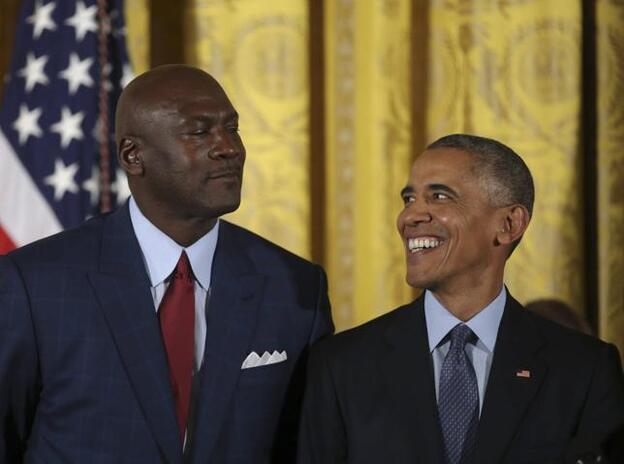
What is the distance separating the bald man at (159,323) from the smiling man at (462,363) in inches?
5.0

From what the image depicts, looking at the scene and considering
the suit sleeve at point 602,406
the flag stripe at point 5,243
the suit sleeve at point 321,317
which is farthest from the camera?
the flag stripe at point 5,243

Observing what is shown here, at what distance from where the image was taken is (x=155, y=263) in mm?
1959

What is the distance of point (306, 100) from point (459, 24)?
1.64ft

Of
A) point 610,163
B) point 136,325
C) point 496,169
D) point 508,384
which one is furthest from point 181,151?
point 610,163

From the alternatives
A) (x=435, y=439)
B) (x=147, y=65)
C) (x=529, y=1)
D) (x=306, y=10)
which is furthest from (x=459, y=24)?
(x=435, y=439)

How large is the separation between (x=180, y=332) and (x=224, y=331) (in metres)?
0.07

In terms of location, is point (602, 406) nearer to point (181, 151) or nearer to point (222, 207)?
point (222, 207)

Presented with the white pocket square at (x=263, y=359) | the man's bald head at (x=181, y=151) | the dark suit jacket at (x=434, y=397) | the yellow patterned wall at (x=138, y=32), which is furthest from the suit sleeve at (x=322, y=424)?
the yellow patterned wall at (x=138, y=32)

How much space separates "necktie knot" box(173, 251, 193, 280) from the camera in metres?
1.95

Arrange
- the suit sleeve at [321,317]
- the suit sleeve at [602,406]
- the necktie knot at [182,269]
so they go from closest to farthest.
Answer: the suit sleeve at [602,406] → the necktie knot at [182,269] → the suit sleeve at [321,317]

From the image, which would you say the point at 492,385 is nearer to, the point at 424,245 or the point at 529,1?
the point at 424,245

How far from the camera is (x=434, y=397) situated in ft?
5.92

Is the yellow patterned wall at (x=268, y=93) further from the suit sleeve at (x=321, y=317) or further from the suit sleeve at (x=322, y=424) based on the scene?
the suit sleeve at (x=322, y=424)

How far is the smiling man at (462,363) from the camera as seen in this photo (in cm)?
177
